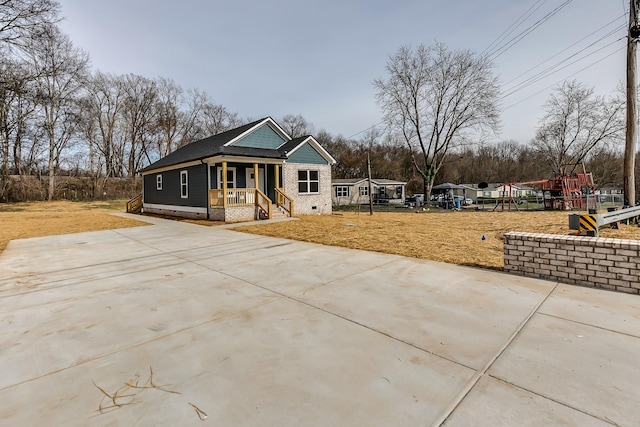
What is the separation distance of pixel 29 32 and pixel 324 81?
52.2 feet

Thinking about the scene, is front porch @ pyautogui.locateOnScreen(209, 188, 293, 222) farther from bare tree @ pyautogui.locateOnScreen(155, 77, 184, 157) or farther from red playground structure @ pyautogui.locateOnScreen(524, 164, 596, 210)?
bare tree @ pyautogui.locateOnScreen(155, 77, 184, 157)

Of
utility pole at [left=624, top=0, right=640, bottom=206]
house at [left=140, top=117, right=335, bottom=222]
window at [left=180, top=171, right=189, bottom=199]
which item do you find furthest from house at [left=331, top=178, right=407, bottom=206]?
utility pole at [left=624, top=0, right=640, bottom=206]

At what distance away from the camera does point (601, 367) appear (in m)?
2.21

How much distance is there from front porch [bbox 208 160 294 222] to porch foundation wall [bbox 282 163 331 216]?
64 centimetres

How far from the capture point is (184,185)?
17.2 metres

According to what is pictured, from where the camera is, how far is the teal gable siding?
54.1 ft

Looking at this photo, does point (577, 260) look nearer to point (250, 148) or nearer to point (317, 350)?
point (317, 350)

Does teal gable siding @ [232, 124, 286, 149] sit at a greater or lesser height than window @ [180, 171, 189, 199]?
greater

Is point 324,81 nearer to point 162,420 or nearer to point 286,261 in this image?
point 286,261

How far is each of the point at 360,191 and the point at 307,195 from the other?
18.3 metres

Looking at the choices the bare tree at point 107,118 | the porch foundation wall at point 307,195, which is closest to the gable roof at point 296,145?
the porch foundation wall at point 307,195

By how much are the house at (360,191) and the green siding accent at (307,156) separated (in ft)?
53.2

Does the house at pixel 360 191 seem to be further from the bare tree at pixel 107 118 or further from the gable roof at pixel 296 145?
the bare tree at pixel 107 118

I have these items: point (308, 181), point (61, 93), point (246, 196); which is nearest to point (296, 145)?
point (308, 181)
